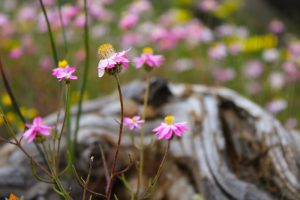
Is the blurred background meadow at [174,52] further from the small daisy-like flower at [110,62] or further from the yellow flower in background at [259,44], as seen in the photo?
the small daisy-like flower at [110,62]

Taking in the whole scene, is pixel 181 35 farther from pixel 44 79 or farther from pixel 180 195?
pixel 180 195

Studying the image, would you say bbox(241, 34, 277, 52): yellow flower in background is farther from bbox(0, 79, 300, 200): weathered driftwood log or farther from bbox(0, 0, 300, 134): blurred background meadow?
bbox(0, 79, 300, 200): weathered driftwood log

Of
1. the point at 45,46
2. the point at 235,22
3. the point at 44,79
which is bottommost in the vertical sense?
the point at 44,79

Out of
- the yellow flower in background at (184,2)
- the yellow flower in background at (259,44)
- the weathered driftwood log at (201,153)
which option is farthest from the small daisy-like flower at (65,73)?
the yellow flower in background at (184,2)

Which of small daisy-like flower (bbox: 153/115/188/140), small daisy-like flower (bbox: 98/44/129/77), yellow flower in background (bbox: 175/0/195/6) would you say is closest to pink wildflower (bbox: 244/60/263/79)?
yellow flower in background (bbox: 175/0/195/6)

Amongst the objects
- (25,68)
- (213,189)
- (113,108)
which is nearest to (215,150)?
(213,189)

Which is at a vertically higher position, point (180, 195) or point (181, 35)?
point (181, 35)
